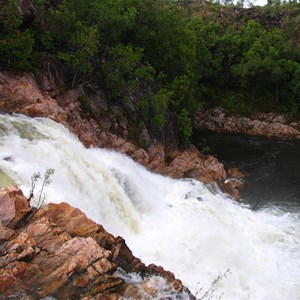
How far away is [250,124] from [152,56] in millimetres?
16248

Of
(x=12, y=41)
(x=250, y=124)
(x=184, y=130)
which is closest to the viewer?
(x=12, y=41)

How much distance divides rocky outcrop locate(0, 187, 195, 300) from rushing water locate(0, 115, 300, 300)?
6.94 feet

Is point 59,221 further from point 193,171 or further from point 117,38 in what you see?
point 117,38

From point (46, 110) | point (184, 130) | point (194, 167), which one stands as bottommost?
point (194, 167)

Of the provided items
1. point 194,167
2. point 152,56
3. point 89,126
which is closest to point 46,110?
point 89,126

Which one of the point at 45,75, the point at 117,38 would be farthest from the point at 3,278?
the point at 117,38

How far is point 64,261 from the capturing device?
10.4 metres

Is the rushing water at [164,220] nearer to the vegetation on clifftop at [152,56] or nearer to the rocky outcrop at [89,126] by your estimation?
the rocky outcrop at [89,126]

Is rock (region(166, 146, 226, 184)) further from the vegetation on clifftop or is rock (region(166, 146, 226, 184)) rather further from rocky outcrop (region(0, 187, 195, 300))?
rocky outcrop (region(0, 187, 195, 300))

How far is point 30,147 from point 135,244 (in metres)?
6.21

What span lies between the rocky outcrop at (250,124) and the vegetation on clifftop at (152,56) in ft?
5.10

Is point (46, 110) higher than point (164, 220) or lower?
higher

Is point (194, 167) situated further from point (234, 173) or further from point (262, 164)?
point (262, 164)

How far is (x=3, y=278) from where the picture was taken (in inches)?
368
